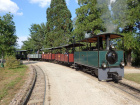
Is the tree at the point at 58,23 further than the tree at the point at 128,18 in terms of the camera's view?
Yes

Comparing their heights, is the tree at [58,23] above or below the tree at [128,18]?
above

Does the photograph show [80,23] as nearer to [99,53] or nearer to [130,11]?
[130,11]

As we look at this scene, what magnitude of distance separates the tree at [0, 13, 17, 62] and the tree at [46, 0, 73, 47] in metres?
15.1

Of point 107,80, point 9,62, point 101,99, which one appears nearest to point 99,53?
point 107,80

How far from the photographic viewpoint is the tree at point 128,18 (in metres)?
13.2

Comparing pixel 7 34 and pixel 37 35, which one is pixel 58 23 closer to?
pixel 37 35

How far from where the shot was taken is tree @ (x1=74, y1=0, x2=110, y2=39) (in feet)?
55.1

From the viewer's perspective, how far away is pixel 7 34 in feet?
52.4

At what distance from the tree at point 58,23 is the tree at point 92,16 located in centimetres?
1397

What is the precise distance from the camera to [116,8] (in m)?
15.0

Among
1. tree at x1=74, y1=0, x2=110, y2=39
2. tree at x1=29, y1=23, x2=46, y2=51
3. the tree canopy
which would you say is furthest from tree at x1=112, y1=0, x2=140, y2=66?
tree at x1=29, y1=23, x2=46, y2=51

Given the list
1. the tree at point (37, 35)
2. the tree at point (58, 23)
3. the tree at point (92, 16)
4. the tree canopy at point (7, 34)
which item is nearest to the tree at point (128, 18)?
the tree at point (92, 16)

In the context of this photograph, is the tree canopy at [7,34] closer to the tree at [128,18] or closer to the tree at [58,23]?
the tree at [128,18]

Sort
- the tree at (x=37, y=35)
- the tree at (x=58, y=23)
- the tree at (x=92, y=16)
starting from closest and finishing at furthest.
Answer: the tree at (x=92, y=16) → the tree at (x=58, y=23) → the tree at (x=37, y=35)
